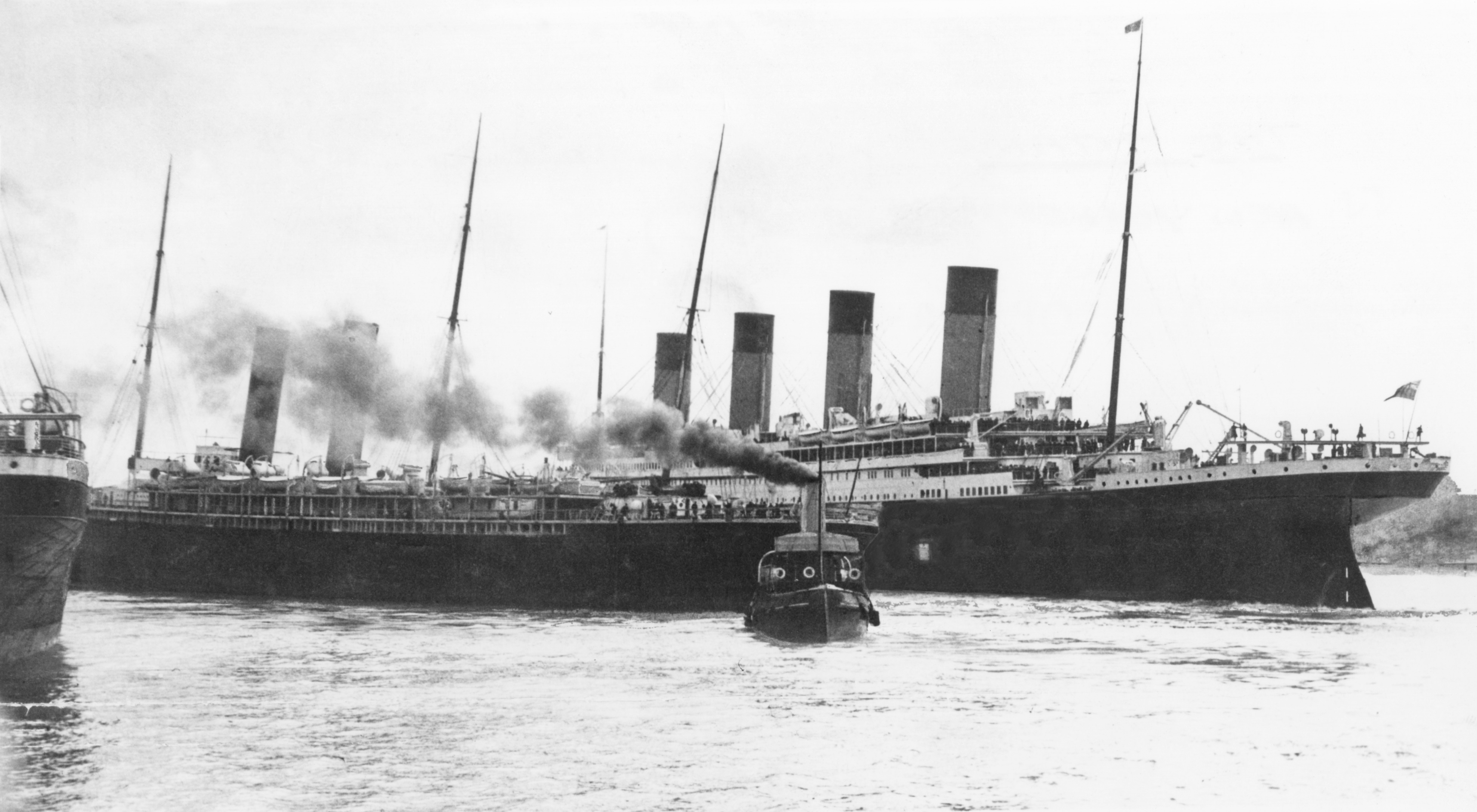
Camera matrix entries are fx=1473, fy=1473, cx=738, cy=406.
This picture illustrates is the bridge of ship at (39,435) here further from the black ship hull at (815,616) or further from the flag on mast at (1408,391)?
the flag on mast at (1408,391)

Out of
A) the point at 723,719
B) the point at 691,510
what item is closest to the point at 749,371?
the point at 691,510

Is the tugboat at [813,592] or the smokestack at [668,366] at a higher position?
the smokestack at [668,366]

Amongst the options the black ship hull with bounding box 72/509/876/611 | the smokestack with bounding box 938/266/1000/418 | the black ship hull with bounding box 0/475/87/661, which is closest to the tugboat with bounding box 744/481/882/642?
the black ship hull with bounding box 72/509/876/611

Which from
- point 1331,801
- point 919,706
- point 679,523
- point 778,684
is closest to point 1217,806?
point 1331,801

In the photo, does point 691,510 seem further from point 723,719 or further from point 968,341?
point 723,719

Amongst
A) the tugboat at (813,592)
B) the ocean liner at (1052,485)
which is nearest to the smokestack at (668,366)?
the ocean liner at (1052,485)

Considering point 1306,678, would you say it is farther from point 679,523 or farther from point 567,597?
point 567,597

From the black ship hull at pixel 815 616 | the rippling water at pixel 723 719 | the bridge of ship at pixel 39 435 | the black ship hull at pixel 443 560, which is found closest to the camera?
the rippling water at pixel 723 719
